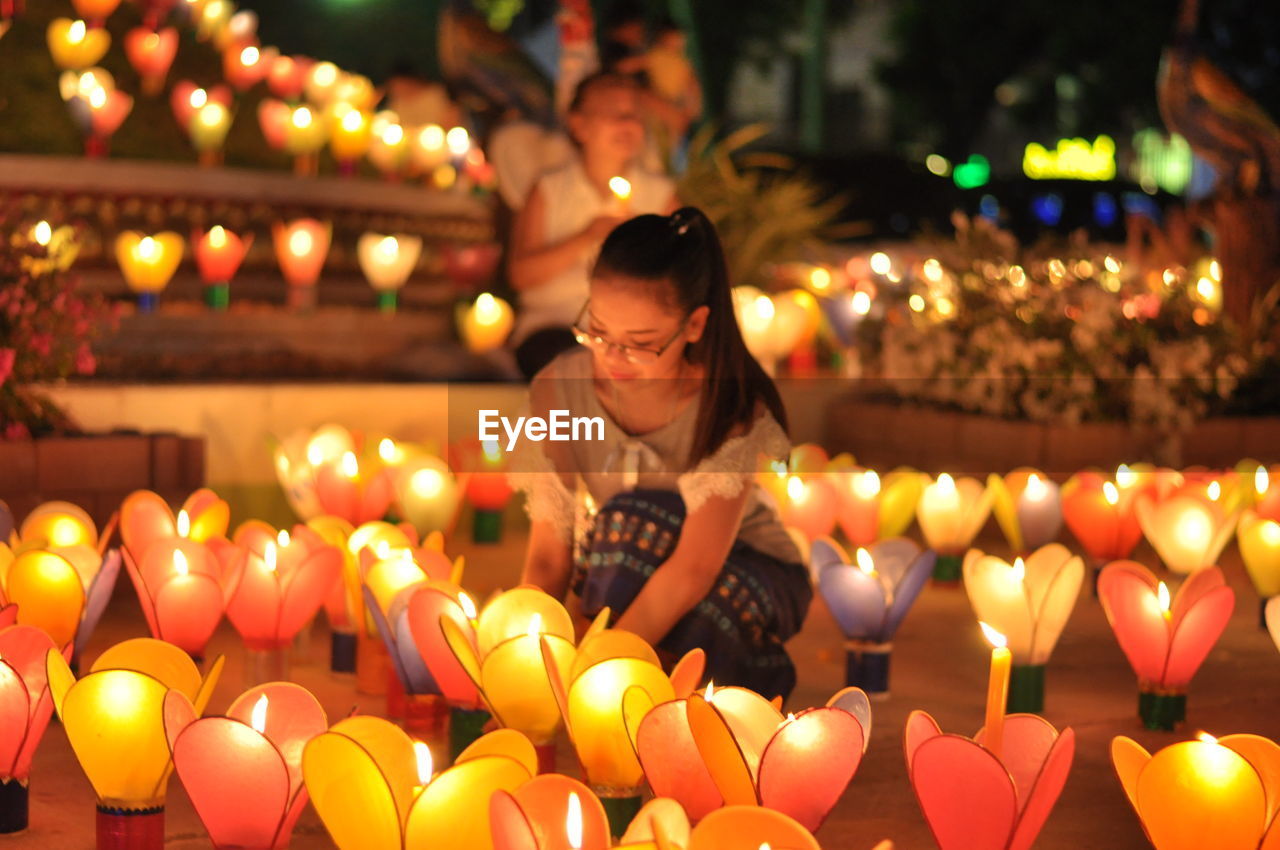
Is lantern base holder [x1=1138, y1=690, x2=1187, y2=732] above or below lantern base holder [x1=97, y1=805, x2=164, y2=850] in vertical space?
above

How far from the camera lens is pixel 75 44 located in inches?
286

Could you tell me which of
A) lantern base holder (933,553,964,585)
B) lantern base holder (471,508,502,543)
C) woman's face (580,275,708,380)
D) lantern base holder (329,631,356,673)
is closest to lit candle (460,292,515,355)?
lantern base holder (471,508,502,543)

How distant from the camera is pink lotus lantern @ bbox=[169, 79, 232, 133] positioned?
7.28m

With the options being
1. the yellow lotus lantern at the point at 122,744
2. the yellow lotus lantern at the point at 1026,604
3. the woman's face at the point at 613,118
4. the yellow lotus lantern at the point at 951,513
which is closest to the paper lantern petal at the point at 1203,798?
the yellow lotus lantern at the point at 1026,604

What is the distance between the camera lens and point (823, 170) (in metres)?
20.1

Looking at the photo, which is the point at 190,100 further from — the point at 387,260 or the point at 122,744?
the point at 122,744

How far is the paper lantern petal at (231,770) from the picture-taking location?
216 centimetres

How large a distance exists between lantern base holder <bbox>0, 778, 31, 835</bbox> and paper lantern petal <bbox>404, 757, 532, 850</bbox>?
2.36 feet

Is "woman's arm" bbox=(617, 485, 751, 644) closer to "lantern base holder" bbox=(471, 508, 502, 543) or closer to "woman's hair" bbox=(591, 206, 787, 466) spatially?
"woman's hair" bbox=(591, 206, 787, 466)

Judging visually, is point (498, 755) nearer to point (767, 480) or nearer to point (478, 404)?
point (767, 480)

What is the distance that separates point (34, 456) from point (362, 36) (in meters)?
13.5

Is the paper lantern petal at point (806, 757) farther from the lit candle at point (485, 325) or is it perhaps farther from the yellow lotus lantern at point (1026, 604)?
the lit candle at point (485, 325)

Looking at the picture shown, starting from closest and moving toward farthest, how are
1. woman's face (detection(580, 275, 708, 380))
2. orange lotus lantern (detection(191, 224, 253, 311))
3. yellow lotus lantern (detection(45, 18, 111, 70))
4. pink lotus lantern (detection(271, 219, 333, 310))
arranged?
woman's face (detection(580, 275, 708, 380)), orange lotus lantern (detection(191, 224, 253, 311)), pink lotus lantern (detection(271, 219, 333, 310)), yellow lotus lantern (detection(45, 18, 111, 70))

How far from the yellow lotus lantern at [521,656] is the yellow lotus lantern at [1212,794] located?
2.69ft
